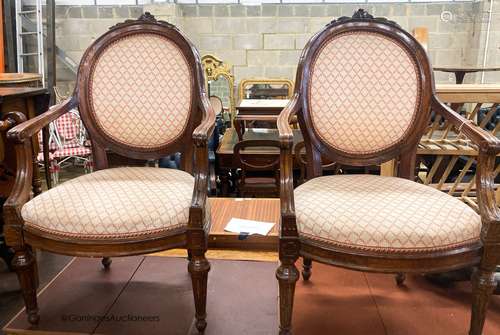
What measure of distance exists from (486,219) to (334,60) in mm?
765

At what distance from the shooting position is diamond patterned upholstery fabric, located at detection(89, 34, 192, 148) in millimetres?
1763

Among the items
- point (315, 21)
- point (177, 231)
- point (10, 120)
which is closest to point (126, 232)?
point (177, 231)

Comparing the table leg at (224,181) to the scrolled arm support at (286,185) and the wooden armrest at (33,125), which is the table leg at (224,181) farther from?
the scrolled arm support at (286,185)

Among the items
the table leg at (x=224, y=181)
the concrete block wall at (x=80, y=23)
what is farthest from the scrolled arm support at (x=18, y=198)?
the concrete block wall at (x=80, y=23)

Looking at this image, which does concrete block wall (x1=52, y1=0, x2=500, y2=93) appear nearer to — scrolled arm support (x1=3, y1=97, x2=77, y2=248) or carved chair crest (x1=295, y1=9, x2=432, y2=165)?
carved chair crest (x1=295, y1=9, x2=432, y2=165)

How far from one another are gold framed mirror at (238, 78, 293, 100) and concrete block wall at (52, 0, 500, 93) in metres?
0.27

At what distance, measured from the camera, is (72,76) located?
562 centimetres

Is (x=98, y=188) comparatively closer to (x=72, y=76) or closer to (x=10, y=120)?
(x=10, y=120)

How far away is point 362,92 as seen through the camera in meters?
1.69

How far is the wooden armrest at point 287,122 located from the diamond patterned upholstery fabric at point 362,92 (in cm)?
8

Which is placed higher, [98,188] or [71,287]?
[98,188]

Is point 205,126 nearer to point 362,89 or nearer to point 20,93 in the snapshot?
point 362,89

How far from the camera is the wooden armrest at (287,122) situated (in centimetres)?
131

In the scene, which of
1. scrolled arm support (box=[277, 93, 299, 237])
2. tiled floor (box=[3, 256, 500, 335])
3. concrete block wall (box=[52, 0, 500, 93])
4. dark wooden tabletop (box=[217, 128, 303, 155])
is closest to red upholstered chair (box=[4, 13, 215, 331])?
tiled floor (box=[3, 256, 500, 335])
